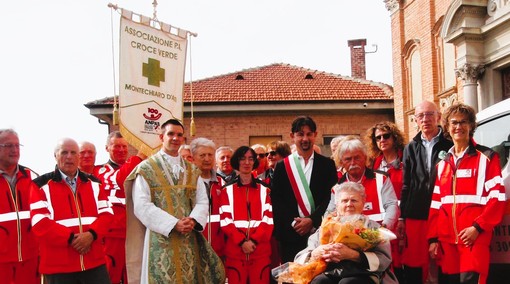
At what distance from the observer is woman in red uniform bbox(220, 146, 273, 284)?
22.6 feet

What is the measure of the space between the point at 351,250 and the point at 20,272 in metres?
3.52

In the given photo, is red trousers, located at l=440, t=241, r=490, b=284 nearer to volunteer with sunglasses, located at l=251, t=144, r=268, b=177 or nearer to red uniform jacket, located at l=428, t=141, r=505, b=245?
red uniform jacket, located at l=428, t=141, r=505, b=245

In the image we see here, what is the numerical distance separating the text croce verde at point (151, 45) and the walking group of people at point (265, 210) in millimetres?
2392

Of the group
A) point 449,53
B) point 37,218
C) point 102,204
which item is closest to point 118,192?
point 102,204

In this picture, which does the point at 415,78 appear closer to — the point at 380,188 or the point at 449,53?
the point at 449,53

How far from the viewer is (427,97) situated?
66.0 feet

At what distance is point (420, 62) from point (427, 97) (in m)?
1.49

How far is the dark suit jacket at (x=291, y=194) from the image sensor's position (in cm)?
681

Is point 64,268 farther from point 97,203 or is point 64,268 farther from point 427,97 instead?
point 427,97

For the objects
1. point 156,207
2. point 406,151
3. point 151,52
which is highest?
point 151,52

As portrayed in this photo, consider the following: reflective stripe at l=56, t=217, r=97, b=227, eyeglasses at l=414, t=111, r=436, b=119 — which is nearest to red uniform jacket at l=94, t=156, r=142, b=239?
reflective stripe at l=56, t=217, r=97, b=227

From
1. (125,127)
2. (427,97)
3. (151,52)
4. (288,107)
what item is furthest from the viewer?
(288,107)

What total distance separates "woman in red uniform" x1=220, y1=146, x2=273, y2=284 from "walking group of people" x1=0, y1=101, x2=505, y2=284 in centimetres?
1

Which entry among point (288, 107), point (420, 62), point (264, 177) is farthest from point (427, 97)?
point (264, 177)
